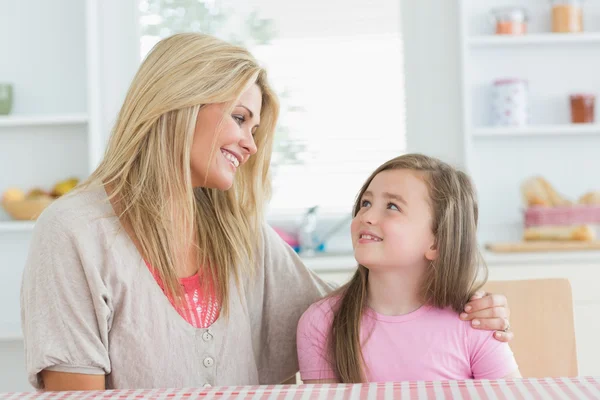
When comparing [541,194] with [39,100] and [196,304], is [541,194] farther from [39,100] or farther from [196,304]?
[39,100]

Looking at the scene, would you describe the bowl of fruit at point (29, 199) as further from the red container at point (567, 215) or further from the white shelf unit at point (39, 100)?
the red container at point (567, 215)

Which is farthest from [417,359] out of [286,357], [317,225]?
[317,225]

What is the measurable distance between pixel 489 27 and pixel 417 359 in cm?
238

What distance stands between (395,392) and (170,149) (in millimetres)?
856

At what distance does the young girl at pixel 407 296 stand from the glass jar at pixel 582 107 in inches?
73.9

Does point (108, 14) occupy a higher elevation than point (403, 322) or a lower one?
higher

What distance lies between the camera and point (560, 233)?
125 inches

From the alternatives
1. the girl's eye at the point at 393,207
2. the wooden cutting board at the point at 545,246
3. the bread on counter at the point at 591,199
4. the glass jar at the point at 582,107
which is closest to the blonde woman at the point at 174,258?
the girl's eye at the point at 393,207

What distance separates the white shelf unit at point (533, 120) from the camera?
3.54m

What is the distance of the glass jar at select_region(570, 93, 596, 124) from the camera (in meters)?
3.38

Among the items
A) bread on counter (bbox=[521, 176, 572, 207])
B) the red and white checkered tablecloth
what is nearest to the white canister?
bread on counter (bbox=[521, 176, 572, 207])

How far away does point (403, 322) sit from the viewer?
163 centimetres

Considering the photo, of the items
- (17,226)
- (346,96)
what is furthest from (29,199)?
(346,96)

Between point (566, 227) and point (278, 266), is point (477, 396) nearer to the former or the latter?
point (278, 266)
